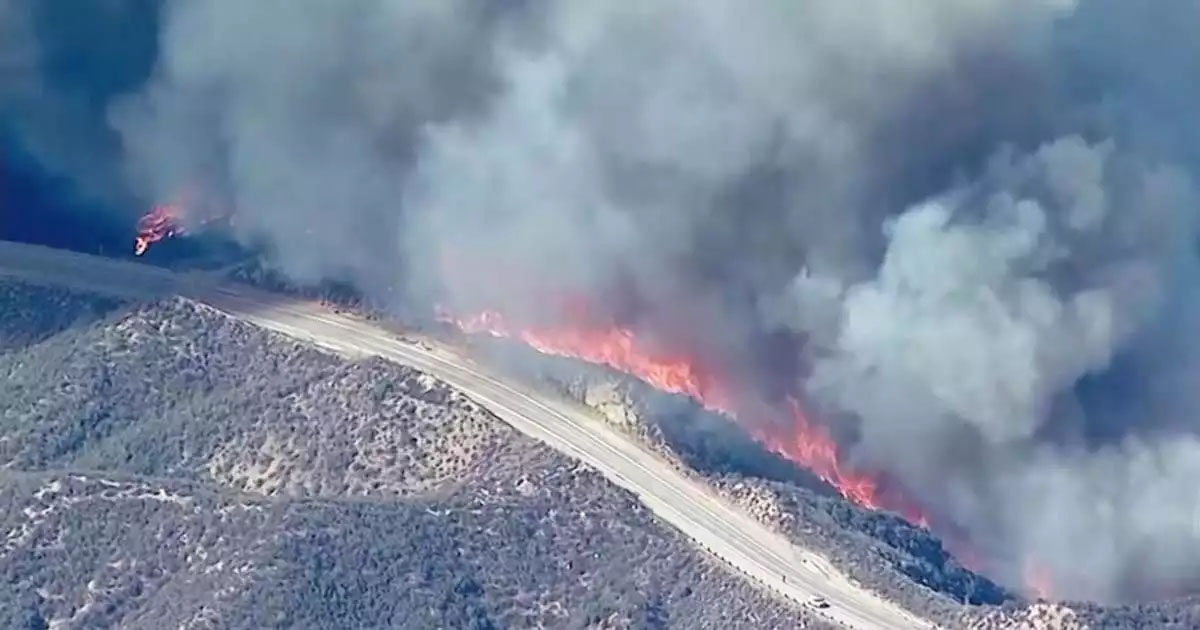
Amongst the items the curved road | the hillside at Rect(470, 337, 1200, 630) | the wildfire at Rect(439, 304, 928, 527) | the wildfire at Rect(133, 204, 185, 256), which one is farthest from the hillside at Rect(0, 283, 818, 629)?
the wildfire at Rect(133, 204, 185, 256)

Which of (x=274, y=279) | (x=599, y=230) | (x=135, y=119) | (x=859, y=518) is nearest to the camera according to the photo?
(x=859, y=518)

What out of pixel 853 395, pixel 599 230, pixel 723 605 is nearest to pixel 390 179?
pixel 599 230

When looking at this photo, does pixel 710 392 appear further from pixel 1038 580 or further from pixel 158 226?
pixel 158 226

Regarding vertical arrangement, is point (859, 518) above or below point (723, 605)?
above

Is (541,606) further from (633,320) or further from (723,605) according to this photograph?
(633,320)

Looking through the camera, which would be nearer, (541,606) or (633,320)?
(541,606)

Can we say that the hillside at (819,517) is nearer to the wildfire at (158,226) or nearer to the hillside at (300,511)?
the hillside at (300,511)

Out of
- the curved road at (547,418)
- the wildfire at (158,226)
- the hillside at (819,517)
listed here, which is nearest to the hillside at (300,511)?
the curved road at (547,418)
